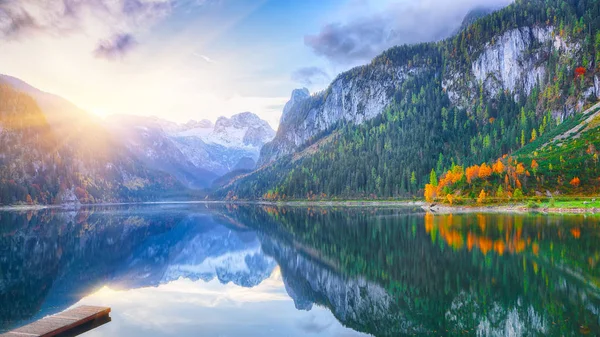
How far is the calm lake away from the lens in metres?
21.1

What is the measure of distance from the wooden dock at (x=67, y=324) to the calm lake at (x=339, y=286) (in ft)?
2.64

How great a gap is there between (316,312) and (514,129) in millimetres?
181687

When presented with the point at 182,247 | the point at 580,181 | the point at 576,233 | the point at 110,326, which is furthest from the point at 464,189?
the point at 110,326

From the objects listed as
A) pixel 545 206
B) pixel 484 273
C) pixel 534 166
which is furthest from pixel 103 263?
pixel 534 166

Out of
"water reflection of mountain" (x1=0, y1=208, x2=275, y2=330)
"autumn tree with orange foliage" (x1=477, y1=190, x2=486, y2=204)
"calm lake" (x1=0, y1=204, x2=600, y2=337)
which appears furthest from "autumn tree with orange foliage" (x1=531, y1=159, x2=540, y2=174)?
"water reflection of mountain" (x1=0, y1=208, x2=275, y2=330)

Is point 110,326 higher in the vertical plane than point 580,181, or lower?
lower

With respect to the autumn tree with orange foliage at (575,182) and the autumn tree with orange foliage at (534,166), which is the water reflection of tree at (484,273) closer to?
the autumn tree with orange foliage at (575,182)

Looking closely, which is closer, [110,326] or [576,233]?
[110,326]

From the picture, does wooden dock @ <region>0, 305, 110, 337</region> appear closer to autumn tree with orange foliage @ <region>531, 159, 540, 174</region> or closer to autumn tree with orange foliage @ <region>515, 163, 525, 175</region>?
autumn tree with orange foliage @ <region>515, 163, 525, 175</region>

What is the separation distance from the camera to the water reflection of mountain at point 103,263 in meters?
29.3

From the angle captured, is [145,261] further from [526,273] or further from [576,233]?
[576,233]

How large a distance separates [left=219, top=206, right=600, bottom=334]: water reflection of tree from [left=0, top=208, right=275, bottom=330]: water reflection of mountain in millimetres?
10895

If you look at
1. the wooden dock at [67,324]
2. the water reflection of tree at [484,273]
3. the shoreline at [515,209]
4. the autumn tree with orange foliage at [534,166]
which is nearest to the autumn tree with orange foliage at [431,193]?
the shoreline at [515,209]

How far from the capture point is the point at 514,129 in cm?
18012
